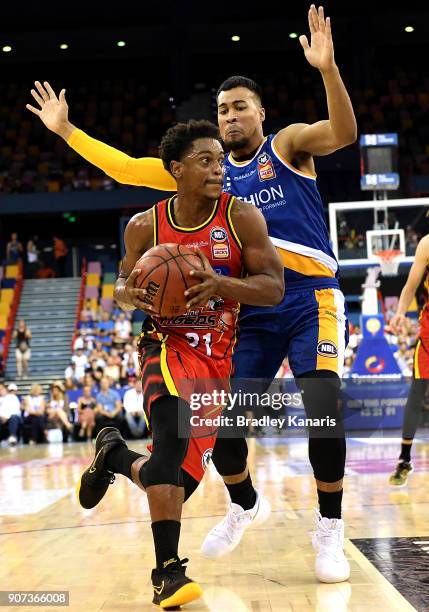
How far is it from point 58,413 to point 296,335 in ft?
43.0

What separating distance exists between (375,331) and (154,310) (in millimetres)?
11792

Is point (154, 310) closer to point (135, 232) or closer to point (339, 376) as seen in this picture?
point (135, 232)

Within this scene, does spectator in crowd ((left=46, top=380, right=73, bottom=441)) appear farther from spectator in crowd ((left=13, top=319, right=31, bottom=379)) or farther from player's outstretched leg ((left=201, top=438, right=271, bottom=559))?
player's outstretched leg ((left=201, top=438, right=271, bottom=559))

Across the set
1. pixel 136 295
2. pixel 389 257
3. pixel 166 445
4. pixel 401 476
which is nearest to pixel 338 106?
pixel 136 295

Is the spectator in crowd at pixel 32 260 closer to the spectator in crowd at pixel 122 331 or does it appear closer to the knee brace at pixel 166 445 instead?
the spectator in crowd at pixel 122 331

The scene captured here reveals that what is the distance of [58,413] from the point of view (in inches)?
659

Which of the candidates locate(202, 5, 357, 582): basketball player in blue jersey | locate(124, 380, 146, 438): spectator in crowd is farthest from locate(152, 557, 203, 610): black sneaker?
locate(124, 380, 146, 438): spectator in crowd

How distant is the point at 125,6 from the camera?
94.5ft

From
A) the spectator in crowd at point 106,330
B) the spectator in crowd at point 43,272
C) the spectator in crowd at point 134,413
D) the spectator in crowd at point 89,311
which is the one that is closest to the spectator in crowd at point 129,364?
the spectator in crowd at point 106,330

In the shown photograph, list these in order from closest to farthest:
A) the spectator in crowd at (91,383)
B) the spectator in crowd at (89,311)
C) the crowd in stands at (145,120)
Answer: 1. the spectator in crowd at (91,383)
2. the spectator in crowd at (89,311)
3. the crowd in stands at (145,120)

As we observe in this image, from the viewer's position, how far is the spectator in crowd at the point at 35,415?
667 inches

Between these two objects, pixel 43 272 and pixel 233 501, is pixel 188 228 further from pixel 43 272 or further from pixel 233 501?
pixel 43 272

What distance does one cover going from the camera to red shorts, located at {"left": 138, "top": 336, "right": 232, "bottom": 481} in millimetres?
3604

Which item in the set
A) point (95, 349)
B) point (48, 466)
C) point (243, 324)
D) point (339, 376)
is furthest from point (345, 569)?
point (95, 349)
